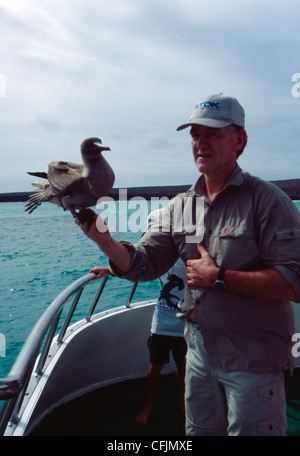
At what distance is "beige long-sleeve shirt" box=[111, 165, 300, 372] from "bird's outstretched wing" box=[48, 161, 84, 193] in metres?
0.58

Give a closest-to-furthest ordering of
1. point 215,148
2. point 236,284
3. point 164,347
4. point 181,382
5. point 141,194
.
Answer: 1. point 236,284
2. point 215,148
3. point 164,347
4. point 181,382
5. point 141,194

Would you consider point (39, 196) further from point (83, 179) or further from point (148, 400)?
point (148, 400)

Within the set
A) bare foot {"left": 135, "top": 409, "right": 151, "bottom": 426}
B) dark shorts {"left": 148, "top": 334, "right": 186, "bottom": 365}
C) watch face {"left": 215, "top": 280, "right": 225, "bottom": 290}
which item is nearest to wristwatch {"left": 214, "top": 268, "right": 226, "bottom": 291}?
watch face {"left": 215, "top": 280, "right": 225, "bottom": 290}

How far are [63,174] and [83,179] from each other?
0.31 ft

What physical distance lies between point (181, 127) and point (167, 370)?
2.70 m

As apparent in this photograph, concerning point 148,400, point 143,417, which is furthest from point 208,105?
point 143,417

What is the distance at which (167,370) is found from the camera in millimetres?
3545

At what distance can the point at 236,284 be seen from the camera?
→ 4.40 ft

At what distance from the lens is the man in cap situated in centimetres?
133

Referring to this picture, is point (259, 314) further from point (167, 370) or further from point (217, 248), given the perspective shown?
point (167, 370)

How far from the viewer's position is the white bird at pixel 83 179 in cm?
121

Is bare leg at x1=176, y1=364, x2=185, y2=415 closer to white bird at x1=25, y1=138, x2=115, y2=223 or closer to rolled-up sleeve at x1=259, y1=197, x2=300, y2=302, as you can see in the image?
rolled-up sleeve at x1=259, y1=197, x2=300, y2=302

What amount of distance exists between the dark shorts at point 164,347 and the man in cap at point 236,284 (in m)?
0.97
